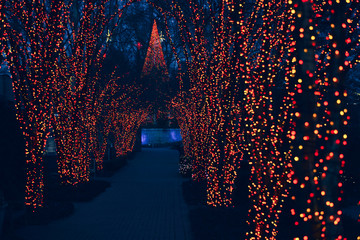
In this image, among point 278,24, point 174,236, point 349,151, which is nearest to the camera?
point 278,24

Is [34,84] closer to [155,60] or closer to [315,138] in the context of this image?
[315,138]

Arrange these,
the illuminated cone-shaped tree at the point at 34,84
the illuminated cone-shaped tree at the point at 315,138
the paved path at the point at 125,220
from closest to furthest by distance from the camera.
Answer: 1. the illuminated cone-shaped tree at the point at 315,138
2. the paved path at the point at 125,220
3. the illuminated cone-shaped tree at the point at 34,84

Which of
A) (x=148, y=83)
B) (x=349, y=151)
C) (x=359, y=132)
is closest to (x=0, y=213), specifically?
(x=349, y=151)

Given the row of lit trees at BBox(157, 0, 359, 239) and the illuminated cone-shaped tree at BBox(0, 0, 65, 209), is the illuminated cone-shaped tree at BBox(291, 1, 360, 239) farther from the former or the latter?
the illuminated cone-shaped tree at BBox(0, 0, 65, 209)

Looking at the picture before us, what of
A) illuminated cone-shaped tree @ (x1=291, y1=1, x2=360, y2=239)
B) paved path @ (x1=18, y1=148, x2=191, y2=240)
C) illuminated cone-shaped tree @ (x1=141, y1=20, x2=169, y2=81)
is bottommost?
paved path @ (x1=18, y1=148, x2=191, y2=240)

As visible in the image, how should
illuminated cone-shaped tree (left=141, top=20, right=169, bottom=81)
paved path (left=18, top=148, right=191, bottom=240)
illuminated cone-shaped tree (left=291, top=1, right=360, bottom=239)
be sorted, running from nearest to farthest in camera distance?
1. illuminated cone-shaped tree (left=291, top=1, right=360, bottom=239)
2. paved path (left=18, top=148, right=191, bottom=240)
3. illuminated cone-shaped tree (left=141, top=20, right=169, bottom=81)

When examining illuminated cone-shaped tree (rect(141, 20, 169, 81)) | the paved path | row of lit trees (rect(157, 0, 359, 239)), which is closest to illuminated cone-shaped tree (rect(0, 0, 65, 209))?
the paved path

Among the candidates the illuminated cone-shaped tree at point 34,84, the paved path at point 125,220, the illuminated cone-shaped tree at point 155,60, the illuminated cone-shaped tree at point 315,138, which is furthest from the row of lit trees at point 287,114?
the illuminated cone-shaped tree at point 155,60

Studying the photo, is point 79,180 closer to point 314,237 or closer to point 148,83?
point 314,237

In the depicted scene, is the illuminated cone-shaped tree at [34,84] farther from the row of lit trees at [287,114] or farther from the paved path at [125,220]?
the row of lit trees at [287,114]

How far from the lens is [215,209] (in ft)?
32.2

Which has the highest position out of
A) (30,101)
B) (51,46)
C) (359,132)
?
(51,46)

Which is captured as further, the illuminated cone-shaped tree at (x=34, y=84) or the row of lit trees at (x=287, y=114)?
the illuminated cone-shaped tree at (x=34, y=84)

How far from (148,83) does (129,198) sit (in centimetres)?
1831
